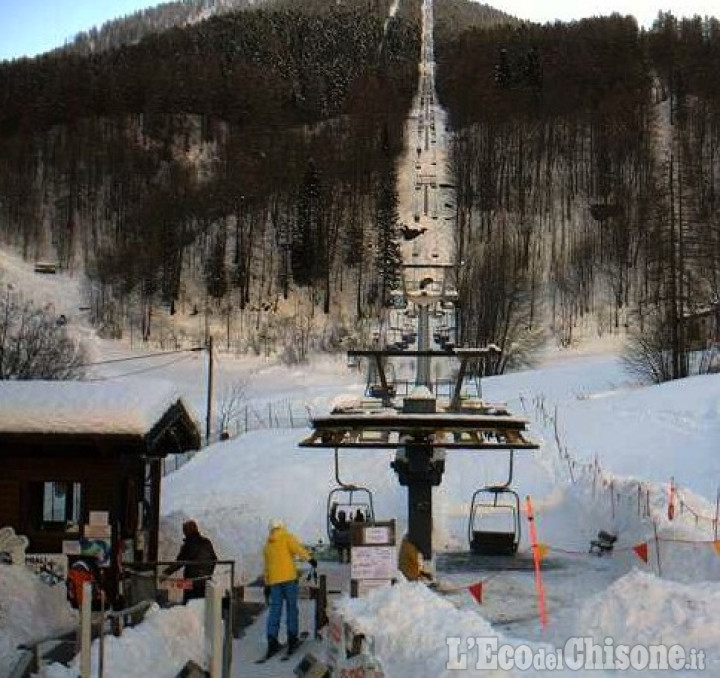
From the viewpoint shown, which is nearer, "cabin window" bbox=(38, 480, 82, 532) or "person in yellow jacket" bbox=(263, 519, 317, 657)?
"person in yellow jacket" bbox=(263, 519, 317, 657)

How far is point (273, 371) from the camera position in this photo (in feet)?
170

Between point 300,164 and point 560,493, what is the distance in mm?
62409

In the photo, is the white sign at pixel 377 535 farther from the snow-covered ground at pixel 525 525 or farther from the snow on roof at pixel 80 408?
the snow on roof at pixel 80 408

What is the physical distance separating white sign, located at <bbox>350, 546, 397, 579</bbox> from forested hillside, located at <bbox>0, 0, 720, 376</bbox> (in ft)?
114

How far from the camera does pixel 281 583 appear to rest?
9.87m

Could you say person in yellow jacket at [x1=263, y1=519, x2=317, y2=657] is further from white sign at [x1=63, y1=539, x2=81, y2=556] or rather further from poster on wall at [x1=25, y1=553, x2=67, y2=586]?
poster on wall at [x1=25, y1=553, x2=67, y2=586]

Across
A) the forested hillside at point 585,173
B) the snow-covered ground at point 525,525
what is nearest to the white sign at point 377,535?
the snow-covered ground at point 525,525

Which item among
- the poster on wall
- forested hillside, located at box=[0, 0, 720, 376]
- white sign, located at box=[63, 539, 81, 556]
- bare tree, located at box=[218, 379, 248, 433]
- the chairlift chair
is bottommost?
bare tree, located at box=[218, 379, 248, 433]

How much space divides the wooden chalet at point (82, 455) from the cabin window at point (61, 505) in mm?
27

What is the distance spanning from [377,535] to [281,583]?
4.42 ft

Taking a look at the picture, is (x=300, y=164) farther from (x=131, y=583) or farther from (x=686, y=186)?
(x=131, y=583)

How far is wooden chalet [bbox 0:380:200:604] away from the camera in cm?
1247

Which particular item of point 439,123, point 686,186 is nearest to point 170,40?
point 439,123

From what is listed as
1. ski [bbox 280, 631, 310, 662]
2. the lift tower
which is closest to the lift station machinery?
the lift tower
